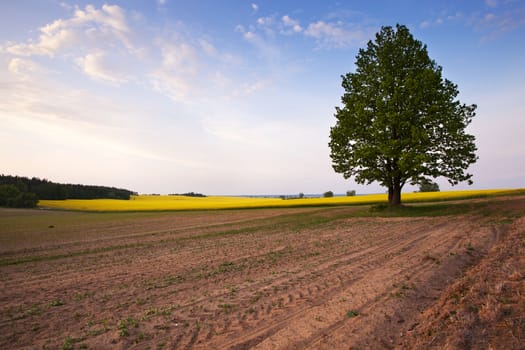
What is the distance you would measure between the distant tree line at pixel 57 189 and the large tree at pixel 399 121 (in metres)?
98.3

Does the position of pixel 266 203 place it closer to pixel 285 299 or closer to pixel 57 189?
pixel 285 299

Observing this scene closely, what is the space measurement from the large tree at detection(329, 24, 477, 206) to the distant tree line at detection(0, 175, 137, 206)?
98273mm

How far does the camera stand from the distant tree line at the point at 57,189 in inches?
3652

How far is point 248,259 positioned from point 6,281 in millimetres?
8791

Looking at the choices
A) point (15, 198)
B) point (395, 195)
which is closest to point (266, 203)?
point (395, 195)

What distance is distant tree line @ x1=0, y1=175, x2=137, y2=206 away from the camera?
92.8 metres

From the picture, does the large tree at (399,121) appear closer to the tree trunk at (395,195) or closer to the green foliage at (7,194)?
the tree trunk at (395,195)

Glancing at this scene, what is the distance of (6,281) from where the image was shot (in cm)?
1046

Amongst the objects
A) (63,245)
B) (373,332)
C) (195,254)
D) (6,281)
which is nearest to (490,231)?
(373,332)

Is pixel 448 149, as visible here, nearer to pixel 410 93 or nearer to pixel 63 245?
pixel 410 93

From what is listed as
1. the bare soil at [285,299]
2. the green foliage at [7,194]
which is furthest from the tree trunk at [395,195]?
the green foliage at [7,194]

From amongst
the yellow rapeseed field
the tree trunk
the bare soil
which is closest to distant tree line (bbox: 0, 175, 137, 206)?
the yellow rapeseed field

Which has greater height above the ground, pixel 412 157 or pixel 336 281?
pixel 412 157

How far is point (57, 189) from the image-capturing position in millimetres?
93000
